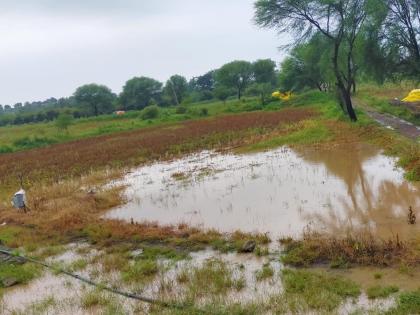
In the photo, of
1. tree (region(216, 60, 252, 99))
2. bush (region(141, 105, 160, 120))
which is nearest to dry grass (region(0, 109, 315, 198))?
bush (region(141, 105, 160, 120))

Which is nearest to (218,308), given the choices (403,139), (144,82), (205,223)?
(205,223)

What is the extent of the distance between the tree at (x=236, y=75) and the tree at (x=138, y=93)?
16.5 meters

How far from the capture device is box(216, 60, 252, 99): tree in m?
81.2

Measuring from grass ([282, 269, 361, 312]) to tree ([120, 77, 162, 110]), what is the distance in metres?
84.8

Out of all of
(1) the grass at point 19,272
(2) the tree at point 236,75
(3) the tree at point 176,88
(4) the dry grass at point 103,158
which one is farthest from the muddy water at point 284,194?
(3) the tree at point 176,88

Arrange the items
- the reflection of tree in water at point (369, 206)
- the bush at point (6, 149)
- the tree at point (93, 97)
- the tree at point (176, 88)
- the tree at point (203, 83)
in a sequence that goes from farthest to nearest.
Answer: the tree at point (203, 83)
the tree at point (176, 88)
the tree at point (93, 97)
the bush at point (6, 149)
the reflection of tree in water at point (369, 206)

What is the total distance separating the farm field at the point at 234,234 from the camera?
21.0 ft

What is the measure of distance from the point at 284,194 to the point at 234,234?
11.6 feet

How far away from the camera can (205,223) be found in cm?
1057

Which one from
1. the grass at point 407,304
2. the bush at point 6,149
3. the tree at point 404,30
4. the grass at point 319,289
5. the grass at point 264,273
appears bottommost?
the grass at point 264,273

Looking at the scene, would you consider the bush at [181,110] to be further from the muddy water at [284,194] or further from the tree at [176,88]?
the muddy water at [284,194]

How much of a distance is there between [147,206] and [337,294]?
814 centimetres

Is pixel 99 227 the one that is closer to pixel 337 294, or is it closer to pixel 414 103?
pixel 337 294

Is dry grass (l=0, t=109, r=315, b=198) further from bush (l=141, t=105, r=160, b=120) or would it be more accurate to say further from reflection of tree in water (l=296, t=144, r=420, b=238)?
bush (l=141, t=105, r=160, b=120)
